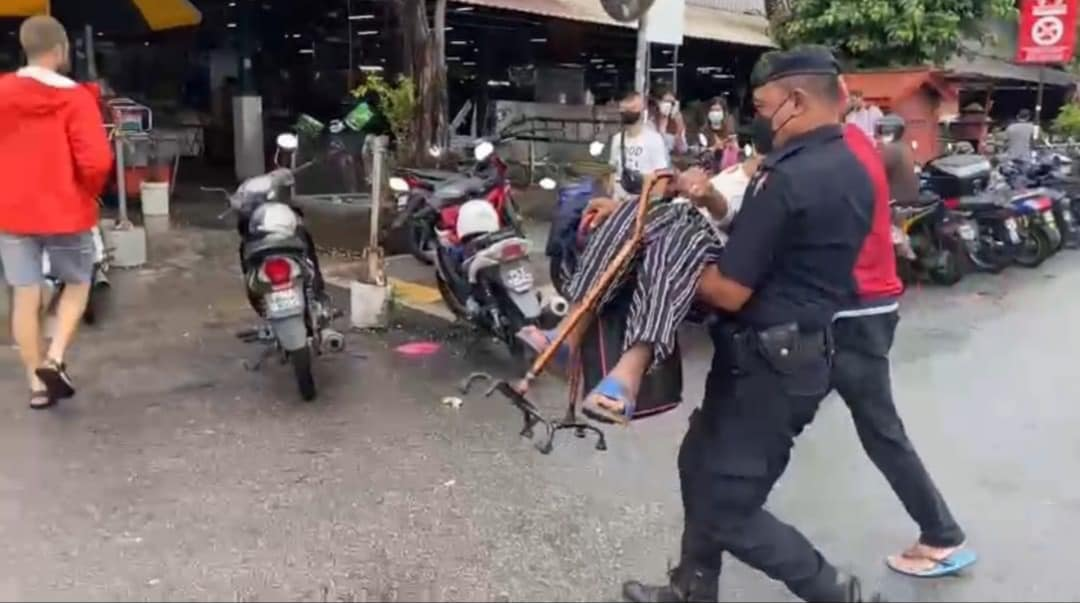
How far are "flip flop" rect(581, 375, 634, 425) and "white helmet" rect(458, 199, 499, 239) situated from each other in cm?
375

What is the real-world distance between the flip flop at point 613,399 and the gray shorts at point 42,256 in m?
3.57

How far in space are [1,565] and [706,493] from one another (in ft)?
8.09

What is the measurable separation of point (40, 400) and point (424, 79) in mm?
6422

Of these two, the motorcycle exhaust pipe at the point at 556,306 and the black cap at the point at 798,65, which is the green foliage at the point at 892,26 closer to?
the motorcycle exhaust pipe at the point at 556,306

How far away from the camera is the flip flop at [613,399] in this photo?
10.0 ft

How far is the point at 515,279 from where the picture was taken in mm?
6578

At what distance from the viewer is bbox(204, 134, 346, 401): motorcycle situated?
5.79m

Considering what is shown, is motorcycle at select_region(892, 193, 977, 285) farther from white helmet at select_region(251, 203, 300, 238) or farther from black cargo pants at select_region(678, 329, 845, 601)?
black cargo pants at select_region(678, 329, 845, 601)

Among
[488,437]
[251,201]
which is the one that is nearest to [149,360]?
[251,201]

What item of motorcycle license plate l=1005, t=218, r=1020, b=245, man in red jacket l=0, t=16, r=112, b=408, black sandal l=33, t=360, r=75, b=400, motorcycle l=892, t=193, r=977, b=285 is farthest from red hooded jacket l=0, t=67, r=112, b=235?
motorcycle license plate l=1005, t=218, r=1020, b=245

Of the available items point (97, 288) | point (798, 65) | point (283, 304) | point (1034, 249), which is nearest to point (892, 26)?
point (1034, 249)

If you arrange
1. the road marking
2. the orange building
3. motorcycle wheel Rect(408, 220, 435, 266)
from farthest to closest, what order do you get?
the orange building → the road marking → motorcycle wheel Rect(408, 220, 435, 266)

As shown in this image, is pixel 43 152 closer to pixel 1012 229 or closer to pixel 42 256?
pixel 42 256

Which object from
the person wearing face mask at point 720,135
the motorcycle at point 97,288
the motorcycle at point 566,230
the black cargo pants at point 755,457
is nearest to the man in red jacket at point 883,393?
the black cargo pants at point 755,457
